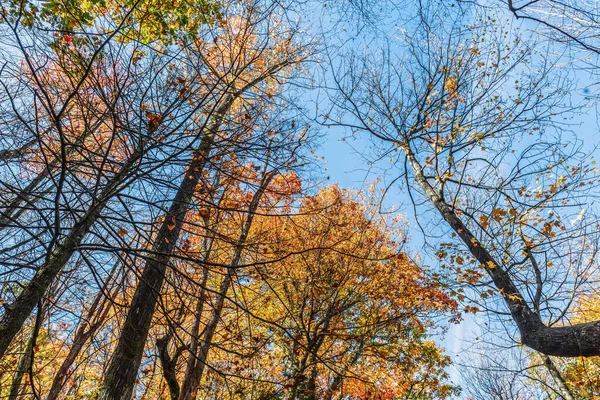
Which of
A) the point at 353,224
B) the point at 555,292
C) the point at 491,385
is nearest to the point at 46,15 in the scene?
the point at 555,292

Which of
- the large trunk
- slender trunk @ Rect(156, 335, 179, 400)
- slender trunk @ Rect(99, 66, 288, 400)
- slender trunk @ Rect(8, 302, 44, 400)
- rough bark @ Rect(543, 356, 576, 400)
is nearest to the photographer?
slender trunk @ Rect(8, 302, 44, 400)

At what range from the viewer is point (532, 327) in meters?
3.94

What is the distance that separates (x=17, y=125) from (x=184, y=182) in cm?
181

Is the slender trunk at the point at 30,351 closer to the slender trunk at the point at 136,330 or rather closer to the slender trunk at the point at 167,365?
the slender trunk at the point at 136,330

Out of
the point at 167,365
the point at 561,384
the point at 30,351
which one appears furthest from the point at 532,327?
the point at 30,351

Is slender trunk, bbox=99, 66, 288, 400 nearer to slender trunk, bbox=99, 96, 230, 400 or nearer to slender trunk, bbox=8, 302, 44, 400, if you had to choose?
slender trunk, bbox=99, 96, 230, 400

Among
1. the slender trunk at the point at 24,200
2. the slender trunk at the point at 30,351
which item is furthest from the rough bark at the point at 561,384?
the slender trunk at the point at 24,200

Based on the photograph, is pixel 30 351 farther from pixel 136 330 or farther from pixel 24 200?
pixel 24 200

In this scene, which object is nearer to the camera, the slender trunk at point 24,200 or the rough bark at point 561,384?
the slender trunk at point 24,200

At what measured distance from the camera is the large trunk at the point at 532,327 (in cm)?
346

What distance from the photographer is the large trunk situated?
11.4ft

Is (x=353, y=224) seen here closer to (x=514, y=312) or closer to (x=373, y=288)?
(x=373, y=288)

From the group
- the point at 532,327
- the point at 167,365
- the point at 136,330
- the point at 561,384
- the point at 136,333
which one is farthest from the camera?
the point at 561,384

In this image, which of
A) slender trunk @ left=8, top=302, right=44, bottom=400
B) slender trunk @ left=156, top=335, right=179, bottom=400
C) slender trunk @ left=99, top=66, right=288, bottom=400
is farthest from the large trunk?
slender trunk @ left=8, top=302, right=44, bottom=400
